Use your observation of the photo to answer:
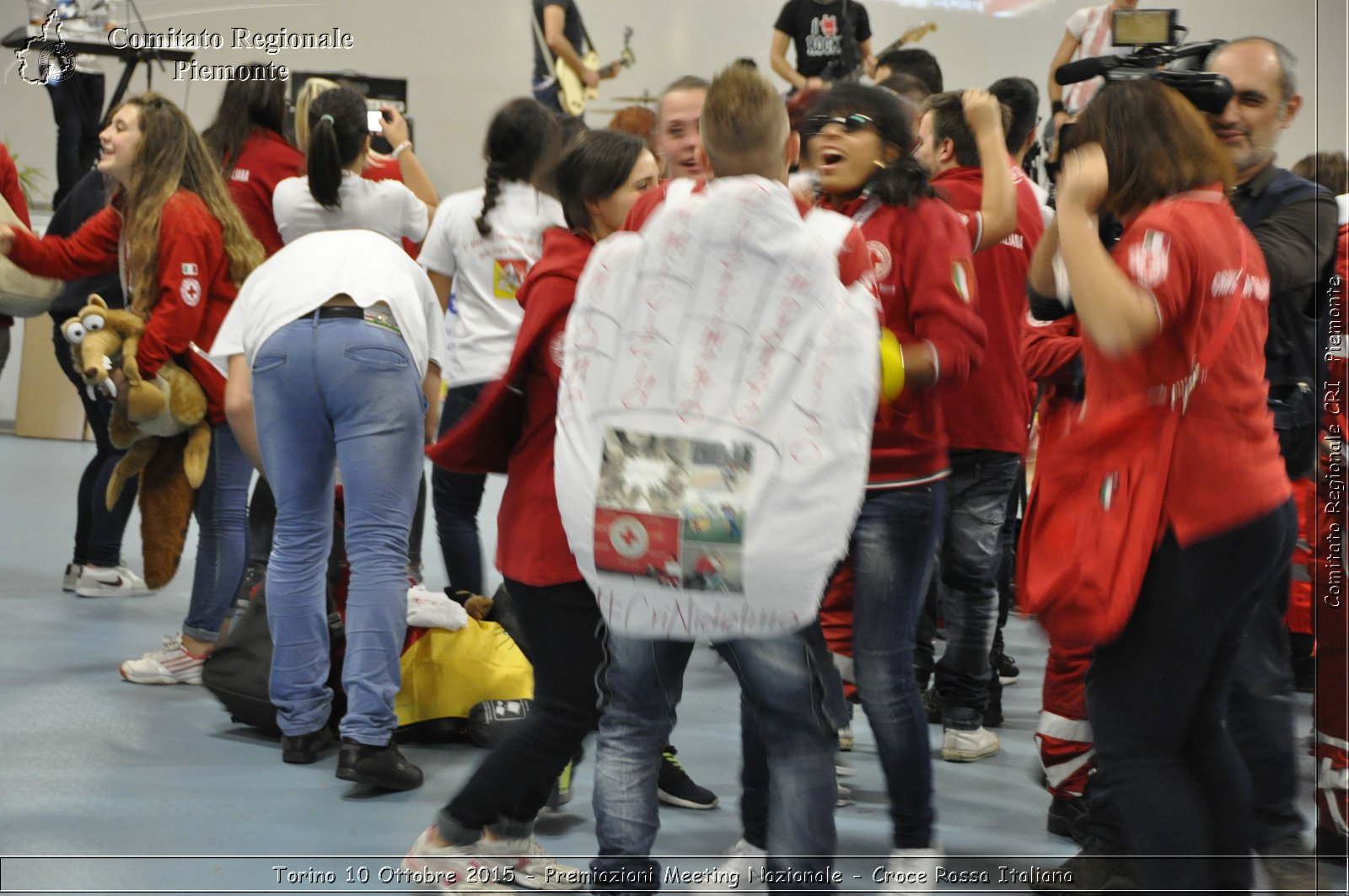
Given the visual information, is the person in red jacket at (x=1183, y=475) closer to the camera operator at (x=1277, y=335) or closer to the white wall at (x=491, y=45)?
the camera operator at (x=1277, y=335)

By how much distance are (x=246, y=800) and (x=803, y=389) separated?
1.82 meters

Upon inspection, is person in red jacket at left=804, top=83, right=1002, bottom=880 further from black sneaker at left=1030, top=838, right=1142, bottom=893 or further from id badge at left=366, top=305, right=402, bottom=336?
A: id badge at left=366, top=305, right=402, bottom=336

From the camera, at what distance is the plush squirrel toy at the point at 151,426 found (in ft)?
11.6

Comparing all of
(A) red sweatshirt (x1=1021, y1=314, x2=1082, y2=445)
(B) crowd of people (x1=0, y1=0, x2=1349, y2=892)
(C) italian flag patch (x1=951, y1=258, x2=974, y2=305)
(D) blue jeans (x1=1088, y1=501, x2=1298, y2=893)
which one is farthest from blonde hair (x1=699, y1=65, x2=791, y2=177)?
(A) red sweatshirt (x1=1021, y1=314, x2=1082, y2=445)

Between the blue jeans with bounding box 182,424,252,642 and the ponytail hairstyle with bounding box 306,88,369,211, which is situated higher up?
the ponytail hairstyle with bounding box 306,88,369,211

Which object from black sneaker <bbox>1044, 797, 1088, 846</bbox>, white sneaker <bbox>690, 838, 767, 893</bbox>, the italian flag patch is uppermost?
the italian flag patch

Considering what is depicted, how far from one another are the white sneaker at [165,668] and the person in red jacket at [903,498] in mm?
2257

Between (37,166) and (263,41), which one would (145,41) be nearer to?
(263,41)

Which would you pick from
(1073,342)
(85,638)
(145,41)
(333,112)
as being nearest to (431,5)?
(145,41)

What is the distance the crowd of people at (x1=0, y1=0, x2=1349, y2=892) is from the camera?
1.84 metres

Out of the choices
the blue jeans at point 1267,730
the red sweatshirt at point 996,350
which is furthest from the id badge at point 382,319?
the blue jeans at point 1267,730

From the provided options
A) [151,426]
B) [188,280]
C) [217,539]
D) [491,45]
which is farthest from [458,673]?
[491,45]

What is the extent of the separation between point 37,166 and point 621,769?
671 cm

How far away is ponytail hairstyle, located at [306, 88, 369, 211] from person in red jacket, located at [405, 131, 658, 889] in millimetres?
1443
